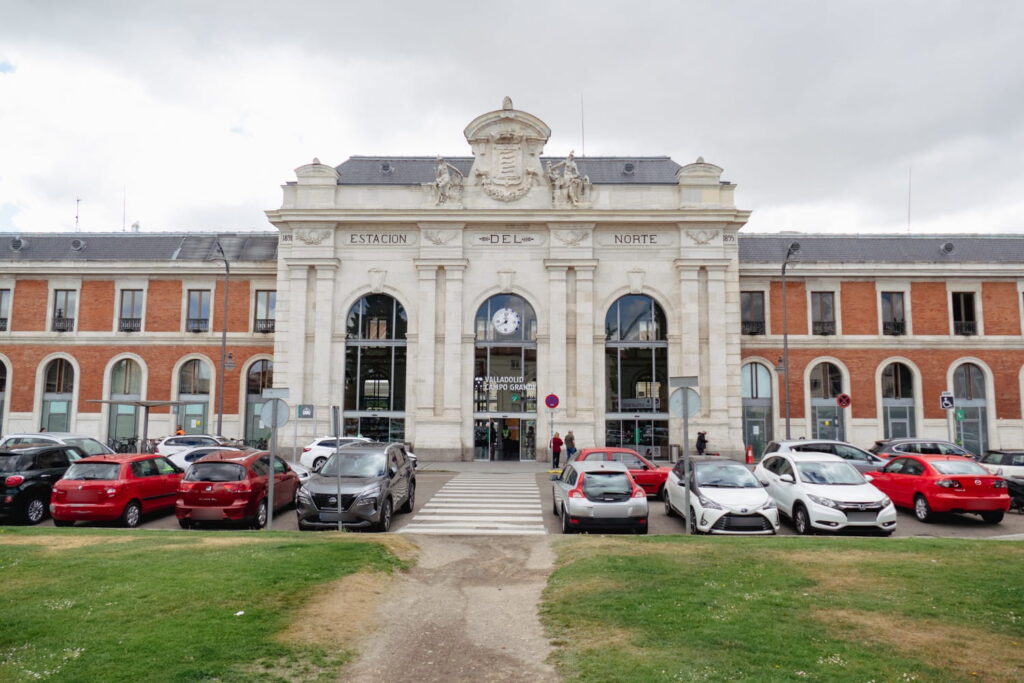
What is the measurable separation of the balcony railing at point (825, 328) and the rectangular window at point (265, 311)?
28.6 meters

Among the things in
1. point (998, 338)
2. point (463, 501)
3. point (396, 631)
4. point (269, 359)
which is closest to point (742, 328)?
point (998, 338)

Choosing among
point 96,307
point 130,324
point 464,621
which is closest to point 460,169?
point 130,324

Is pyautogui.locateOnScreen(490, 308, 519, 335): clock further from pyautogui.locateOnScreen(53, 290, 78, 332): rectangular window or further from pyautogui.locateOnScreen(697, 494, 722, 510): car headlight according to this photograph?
pyautogui.locateOnScreen(53, 290, 78, 332): rectangular window

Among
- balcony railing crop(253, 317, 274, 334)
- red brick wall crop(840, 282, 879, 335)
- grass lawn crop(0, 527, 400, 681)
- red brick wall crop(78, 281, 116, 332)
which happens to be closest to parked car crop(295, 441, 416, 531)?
grass lawn crop(0, 527, 400, 681)

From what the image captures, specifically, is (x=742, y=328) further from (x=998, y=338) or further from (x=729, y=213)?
(x=998, y=338)

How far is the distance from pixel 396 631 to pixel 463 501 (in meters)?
10.7

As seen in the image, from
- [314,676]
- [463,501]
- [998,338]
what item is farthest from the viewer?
[998,338]

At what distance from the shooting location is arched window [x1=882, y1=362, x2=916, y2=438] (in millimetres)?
34094

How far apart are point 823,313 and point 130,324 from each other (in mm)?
36781

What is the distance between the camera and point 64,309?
117 feet

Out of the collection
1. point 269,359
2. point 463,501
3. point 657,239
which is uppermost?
point 657,239

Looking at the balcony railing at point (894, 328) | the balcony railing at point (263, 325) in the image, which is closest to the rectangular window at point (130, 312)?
the balcony railing at point (263, 325)

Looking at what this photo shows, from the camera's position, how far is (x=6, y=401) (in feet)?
114

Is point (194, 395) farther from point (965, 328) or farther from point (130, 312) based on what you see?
point (965, 328)
